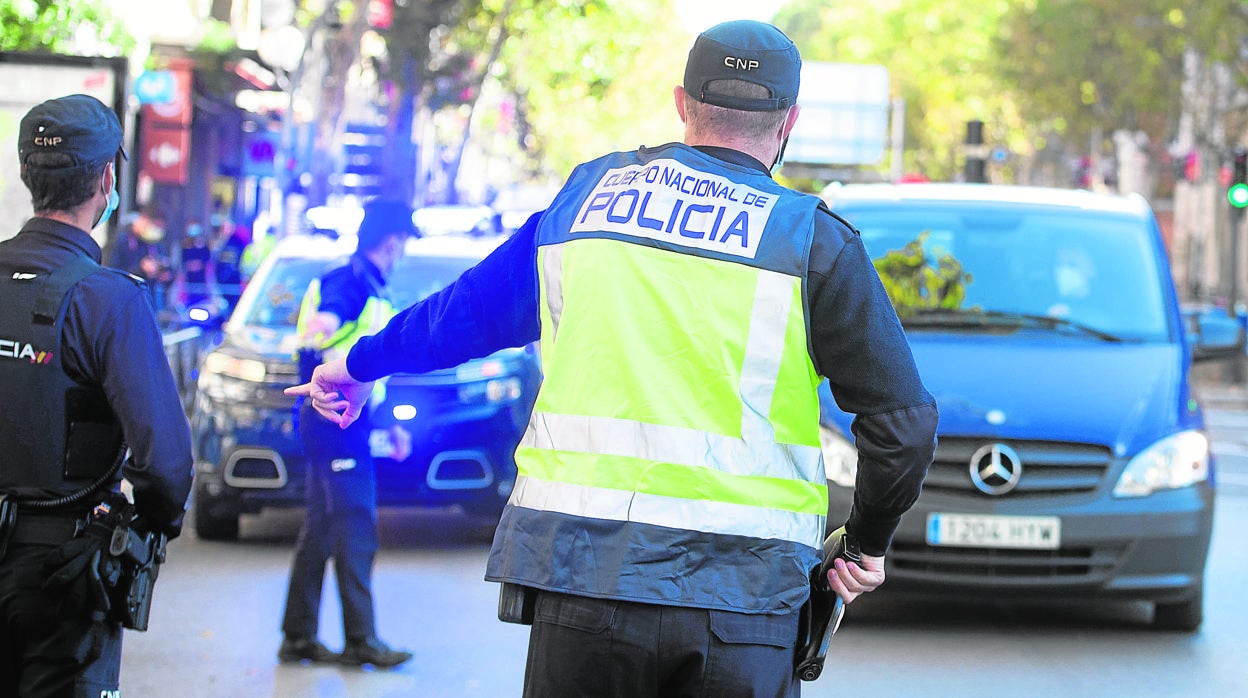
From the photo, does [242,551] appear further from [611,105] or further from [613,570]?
[611,105]

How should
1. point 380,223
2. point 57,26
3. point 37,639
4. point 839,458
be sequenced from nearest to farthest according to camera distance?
point 37,639, point 380,223, point 839,458, point 57,26

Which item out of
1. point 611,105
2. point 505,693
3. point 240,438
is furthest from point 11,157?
point 611,105

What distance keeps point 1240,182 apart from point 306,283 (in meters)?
17.9

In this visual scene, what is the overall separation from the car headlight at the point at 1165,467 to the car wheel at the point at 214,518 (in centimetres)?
491

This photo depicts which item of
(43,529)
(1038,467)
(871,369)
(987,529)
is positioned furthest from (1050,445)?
(43,529)

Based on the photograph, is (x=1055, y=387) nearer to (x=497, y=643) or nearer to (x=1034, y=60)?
(x=497, y=643)

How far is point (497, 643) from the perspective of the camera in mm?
7824

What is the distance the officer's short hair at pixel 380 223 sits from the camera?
743cm

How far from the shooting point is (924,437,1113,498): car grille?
25.0ft

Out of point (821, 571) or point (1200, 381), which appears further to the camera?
point (1200, 381)

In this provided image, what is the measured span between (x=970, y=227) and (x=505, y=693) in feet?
10.9

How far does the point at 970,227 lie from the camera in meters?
8.80

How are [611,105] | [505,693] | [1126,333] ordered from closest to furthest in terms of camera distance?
[505,693], [1126,333], [611,105]

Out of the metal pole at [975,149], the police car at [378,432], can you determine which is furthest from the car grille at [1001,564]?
the metal pole at [975,149]
